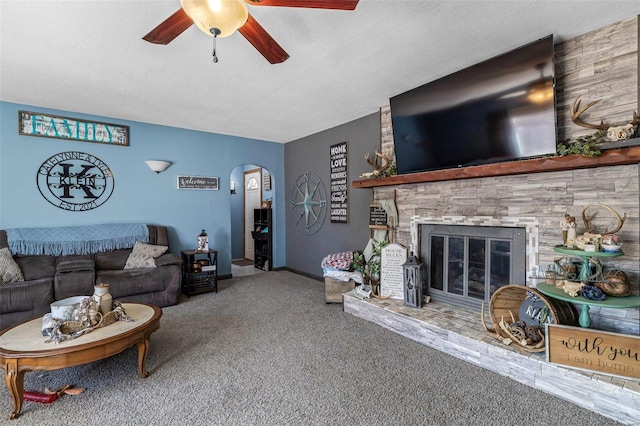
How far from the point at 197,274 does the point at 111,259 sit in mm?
1082

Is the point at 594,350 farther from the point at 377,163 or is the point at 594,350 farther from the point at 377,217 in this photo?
the point at 377,163

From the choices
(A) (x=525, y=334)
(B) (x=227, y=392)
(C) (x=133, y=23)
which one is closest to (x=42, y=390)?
(B) (x=227, y=392)

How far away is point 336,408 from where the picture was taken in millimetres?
1849

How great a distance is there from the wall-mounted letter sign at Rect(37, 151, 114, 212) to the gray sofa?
678mm

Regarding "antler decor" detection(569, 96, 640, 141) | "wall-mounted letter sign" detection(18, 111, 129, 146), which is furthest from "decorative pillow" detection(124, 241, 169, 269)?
"antler decor" detection(569, 96, 640, 141)

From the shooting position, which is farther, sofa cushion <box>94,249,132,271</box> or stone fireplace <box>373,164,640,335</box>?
sofa cushion <box>94,249,132,271</box>

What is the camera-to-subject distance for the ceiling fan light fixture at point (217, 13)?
134 cm

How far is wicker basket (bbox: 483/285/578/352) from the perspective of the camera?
7.16 feet

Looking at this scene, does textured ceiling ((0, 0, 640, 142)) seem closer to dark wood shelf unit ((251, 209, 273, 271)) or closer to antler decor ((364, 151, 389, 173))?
antler decor ((364, 151, 389, 173))

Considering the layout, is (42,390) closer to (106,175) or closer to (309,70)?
(106,175)

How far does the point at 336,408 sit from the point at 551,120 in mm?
2498

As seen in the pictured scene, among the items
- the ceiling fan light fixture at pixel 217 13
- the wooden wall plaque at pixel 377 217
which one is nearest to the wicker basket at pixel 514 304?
the wooden wall plaque at pixel 377 217

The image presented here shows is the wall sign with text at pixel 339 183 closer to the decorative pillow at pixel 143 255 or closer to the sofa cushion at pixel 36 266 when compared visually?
the decorative pillow at pixel 143 255

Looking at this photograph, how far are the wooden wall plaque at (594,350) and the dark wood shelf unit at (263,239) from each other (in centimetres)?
446
